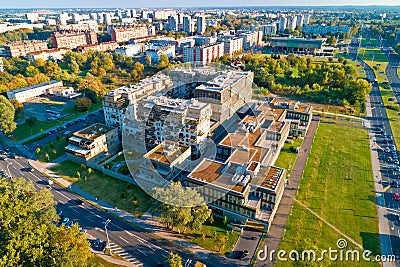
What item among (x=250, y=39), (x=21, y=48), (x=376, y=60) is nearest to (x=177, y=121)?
(x=21, y=48)

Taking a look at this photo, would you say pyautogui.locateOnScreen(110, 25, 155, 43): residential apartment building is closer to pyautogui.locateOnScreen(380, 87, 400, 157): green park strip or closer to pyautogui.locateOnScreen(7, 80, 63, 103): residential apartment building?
pyautogui.locateOnScreen(7, 80, 63, 103): residential apartment building

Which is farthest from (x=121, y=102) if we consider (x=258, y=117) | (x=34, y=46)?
(x=34, y=46)

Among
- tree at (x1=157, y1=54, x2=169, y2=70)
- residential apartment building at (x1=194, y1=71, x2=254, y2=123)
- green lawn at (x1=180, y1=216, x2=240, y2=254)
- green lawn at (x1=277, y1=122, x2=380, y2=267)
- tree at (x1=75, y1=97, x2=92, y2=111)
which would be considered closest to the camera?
green lawn at (x1=180, y1=216, x2=240, y2=254)

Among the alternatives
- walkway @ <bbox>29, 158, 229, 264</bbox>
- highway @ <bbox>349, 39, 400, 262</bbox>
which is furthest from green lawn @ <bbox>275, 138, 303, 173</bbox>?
walkway @ <bbox>29, 158, 229, 264</bbox>

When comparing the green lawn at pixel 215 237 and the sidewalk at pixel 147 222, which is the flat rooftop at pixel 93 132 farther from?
the green lawn at pixel 215 237

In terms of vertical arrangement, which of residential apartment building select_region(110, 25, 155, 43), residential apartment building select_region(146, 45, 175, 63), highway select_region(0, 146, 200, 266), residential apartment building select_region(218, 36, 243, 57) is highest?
residential apartment building select_region(110, 25, 155, 43)

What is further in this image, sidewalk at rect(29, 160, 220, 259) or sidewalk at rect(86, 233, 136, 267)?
sidewalk at rect(29, 160, 220, 259)
